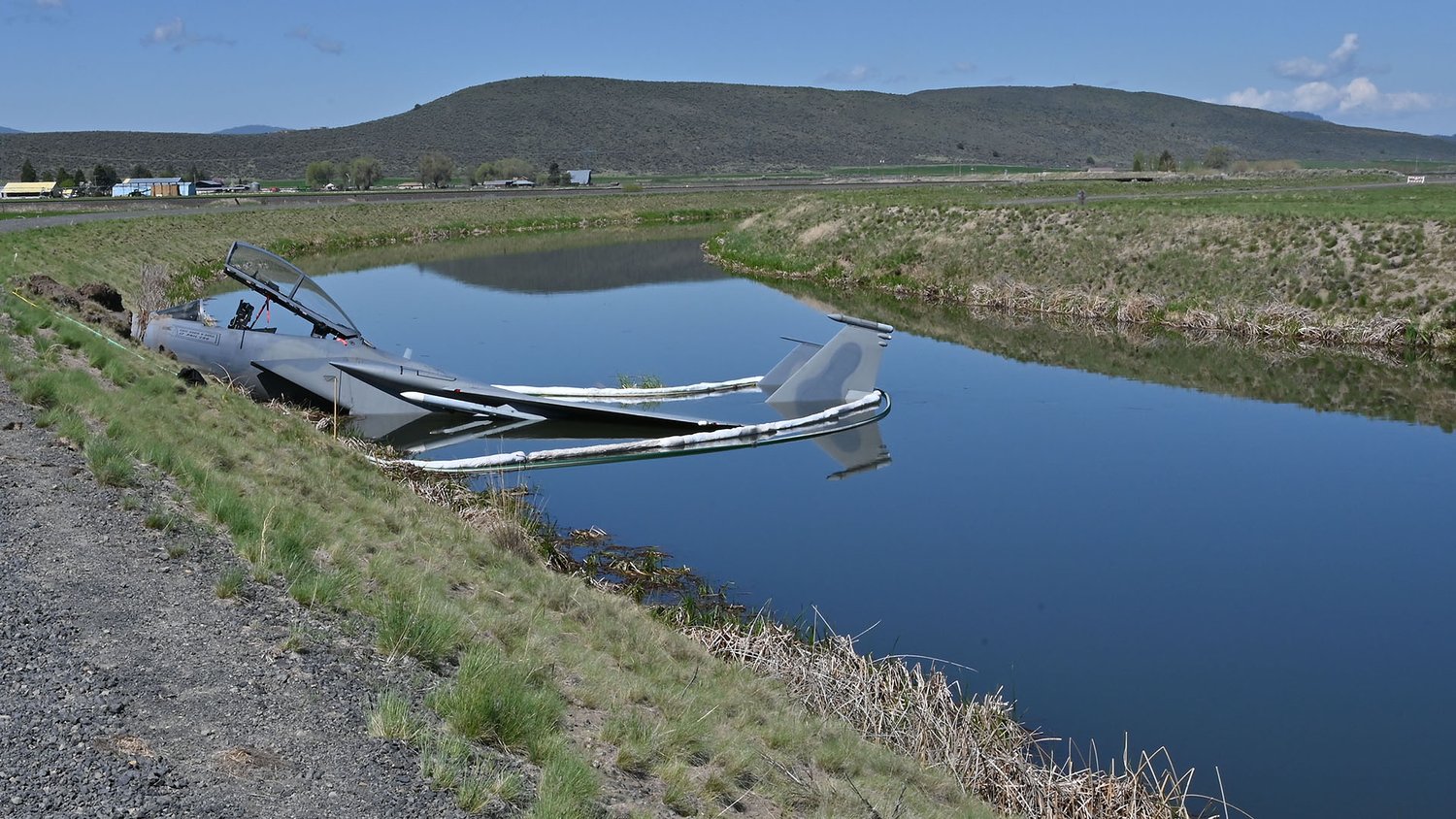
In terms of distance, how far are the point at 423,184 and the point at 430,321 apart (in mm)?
95888

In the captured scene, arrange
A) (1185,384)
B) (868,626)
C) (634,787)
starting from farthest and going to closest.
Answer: (1185,384)
(868,626)
(634,787)

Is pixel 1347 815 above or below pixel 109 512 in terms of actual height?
below

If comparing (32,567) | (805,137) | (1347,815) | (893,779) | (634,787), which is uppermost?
(805,137)

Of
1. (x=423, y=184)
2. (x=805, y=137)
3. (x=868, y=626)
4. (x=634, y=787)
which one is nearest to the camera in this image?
(x=634, y=787)

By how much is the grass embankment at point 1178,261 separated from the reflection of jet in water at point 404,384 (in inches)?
712

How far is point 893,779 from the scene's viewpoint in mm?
7785

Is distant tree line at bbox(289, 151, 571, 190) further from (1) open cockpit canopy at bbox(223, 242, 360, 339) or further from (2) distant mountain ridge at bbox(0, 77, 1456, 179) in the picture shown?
(1) open cockpit canopy at bbox(223, 242, 360, 339)

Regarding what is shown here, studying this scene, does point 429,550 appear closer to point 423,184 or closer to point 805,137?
point 423,184

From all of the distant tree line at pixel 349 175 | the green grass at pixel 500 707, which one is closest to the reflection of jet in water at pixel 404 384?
the green grass at pixel 500 707

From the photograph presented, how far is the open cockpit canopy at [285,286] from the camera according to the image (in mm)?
18578

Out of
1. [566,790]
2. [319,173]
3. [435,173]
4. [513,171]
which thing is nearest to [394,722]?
[566,790]

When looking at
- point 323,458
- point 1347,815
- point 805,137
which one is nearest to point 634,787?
point 1347,815

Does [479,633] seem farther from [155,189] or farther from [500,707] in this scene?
[155,189]

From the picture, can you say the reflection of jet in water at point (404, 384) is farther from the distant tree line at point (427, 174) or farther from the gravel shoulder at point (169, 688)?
the distant tree line at point (427, 174)
